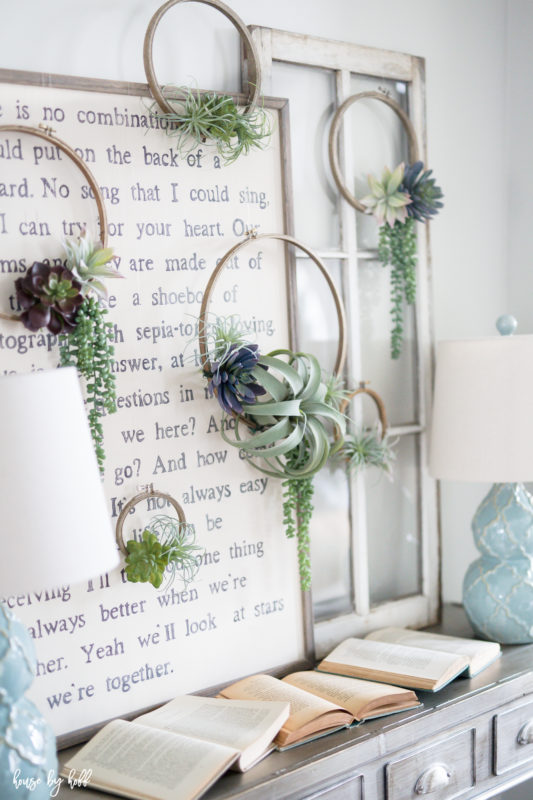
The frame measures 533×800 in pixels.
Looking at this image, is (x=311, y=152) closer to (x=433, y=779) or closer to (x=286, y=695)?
(x=286, y=695)

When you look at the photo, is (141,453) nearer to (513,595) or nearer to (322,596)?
(322,596)

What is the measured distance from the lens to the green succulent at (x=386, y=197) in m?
1.81

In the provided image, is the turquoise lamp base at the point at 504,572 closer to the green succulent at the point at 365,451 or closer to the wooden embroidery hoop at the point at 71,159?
the green succulent at the point at 365,451

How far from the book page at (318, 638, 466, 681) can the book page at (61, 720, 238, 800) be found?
0.44 meters

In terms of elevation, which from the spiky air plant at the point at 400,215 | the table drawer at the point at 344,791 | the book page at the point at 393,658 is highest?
the spiky air plant at the point at 400,215

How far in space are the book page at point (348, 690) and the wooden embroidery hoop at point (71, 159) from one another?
32.5 inches

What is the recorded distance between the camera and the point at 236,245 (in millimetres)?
1571

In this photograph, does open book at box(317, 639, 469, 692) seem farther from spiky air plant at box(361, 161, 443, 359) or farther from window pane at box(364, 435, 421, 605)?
spiky air plant at box(361, 161, 443, 359)

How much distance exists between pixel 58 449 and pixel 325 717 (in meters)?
0.64

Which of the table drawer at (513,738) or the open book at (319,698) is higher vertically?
the open book at (319,698)

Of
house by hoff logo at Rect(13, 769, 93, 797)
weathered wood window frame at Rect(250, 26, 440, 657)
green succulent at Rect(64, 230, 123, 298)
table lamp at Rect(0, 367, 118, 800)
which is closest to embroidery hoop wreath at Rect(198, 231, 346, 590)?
weathered wood window frame at Rect(250, 26, 440, 657)

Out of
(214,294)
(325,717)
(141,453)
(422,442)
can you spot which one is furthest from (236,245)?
(325,717)

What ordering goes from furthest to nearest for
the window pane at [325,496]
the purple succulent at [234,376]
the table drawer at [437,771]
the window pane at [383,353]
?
the window pane at [383,353] → the window pane at [325,496] → the purple succulent at [234,376] → the table drawer at [437,771]

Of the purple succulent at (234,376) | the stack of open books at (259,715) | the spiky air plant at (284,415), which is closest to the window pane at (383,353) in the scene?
the spiky air plant at (284,415)
